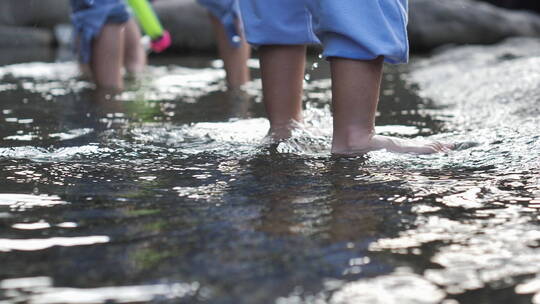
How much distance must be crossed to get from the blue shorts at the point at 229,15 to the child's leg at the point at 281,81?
1.54m

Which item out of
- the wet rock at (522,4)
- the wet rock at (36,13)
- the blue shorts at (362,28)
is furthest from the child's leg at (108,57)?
the wet rock at (522,4)

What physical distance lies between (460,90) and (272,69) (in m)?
1.69

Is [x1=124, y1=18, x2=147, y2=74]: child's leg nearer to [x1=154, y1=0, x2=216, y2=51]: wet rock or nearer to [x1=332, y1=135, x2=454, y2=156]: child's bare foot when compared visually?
[x1=154, y1=0, x2=216, y2=51]: wet rock

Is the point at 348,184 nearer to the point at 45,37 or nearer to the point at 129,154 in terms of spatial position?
the point at 129,154

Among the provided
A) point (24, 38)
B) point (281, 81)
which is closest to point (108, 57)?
point (281, 81)

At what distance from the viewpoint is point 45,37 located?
9406mm

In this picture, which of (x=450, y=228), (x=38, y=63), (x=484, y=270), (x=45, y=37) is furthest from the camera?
(x=45, y=37)

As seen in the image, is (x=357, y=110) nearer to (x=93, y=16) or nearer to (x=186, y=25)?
(x=93, y=16)

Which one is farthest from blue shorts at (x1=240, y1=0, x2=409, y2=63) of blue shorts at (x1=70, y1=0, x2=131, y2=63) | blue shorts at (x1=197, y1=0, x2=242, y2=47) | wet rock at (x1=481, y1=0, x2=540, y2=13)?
wet rock at (x1=481, y1=0, x2=540, y2=13)

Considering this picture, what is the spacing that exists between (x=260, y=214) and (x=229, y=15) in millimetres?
2700

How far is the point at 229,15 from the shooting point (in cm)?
413

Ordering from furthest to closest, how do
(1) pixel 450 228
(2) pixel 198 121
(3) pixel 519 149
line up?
(2) pixel 198 121 → (3) pixel 519 149 → (1) pixel 450 228

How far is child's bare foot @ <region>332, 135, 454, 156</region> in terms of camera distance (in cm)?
223

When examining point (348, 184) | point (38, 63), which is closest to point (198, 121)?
point (348, 184)
